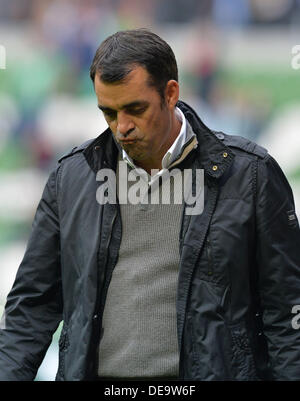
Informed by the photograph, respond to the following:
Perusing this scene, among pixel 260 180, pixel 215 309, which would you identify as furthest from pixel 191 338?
pixel 260 180

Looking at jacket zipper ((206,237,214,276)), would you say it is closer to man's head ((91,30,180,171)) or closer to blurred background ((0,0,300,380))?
man's head ((91,30,180,171))

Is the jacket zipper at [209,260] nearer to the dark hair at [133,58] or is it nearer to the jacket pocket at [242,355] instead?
the jacket pocket at [242,355]

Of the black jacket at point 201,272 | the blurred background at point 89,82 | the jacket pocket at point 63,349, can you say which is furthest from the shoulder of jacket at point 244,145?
the blurred background at point 89,82

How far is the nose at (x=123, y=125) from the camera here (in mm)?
2709

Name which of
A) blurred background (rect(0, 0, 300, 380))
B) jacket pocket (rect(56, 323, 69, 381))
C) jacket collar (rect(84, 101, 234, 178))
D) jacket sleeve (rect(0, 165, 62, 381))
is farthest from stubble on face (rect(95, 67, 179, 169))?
blurred background (rect(0, 0, 300, 380))

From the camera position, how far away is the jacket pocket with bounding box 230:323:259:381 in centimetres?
268

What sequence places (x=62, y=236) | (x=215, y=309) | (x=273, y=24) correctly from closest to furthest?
(x=215, y=309)
(x=62, y=236)
(x=273, y=24)

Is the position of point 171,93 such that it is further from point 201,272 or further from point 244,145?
point 201,272

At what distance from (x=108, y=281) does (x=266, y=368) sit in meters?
0.54

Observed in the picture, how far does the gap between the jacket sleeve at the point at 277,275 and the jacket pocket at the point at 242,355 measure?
4.0 inches

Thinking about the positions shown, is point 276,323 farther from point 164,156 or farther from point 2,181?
point 2,181

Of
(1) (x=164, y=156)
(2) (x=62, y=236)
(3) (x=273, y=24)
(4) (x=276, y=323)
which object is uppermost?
(3) (x=273, y=24)

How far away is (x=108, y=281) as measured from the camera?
2.78m

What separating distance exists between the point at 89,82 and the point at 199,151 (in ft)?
7.20
